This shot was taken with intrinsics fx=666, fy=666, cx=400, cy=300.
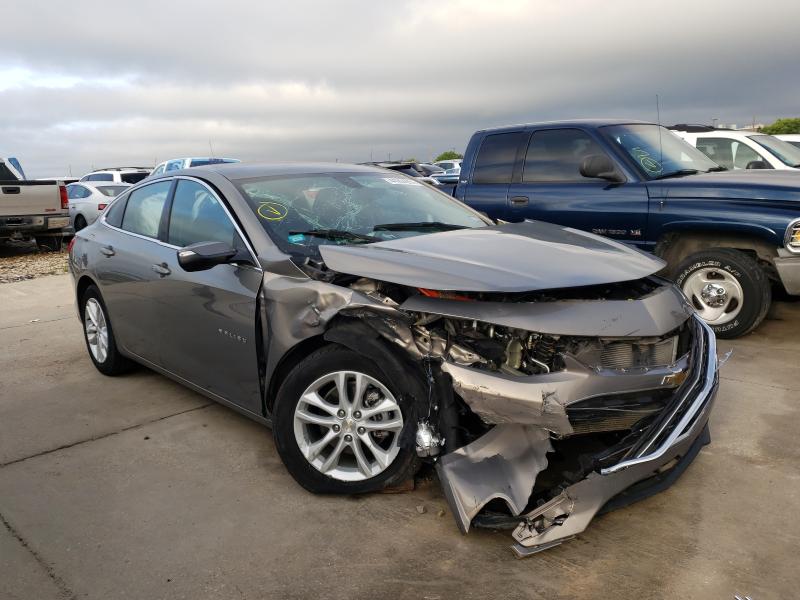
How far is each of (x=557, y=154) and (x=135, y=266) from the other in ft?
13.3

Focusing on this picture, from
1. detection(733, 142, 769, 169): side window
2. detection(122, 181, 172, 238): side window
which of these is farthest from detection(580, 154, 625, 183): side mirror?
detection(733, 142, 769, 169): side window

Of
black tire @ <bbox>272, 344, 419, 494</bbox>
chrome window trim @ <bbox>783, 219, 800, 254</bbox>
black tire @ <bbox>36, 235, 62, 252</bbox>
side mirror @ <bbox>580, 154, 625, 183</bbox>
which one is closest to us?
black tire @ <bbox>272, 344, 419, 494</bbox>

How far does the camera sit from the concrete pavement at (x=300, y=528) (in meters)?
2.56

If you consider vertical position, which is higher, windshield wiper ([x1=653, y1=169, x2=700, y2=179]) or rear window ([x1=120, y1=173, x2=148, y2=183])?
rear window ([x1=120, y1=173, x2=148, y2=183])

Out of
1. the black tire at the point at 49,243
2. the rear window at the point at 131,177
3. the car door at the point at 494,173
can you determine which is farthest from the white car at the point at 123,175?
the car door at the point at 494,173

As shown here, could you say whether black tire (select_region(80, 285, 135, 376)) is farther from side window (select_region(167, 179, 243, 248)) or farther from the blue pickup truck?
the blue pickup truck

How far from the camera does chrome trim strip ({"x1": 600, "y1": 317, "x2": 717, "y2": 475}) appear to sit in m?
2.59

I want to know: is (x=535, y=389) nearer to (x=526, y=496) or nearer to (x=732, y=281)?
(x=526, y=496)

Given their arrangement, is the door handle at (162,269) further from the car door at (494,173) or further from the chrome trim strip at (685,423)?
the car door at (494,173)

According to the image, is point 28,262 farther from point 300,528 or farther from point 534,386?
point 534,386

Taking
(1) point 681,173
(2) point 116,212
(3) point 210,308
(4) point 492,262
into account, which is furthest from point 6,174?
(4) point 492,262

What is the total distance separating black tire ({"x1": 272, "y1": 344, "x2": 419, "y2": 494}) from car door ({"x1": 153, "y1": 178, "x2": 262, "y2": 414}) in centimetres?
35

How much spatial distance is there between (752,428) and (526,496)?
1.93 meters

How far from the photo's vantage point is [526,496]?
2.69m
